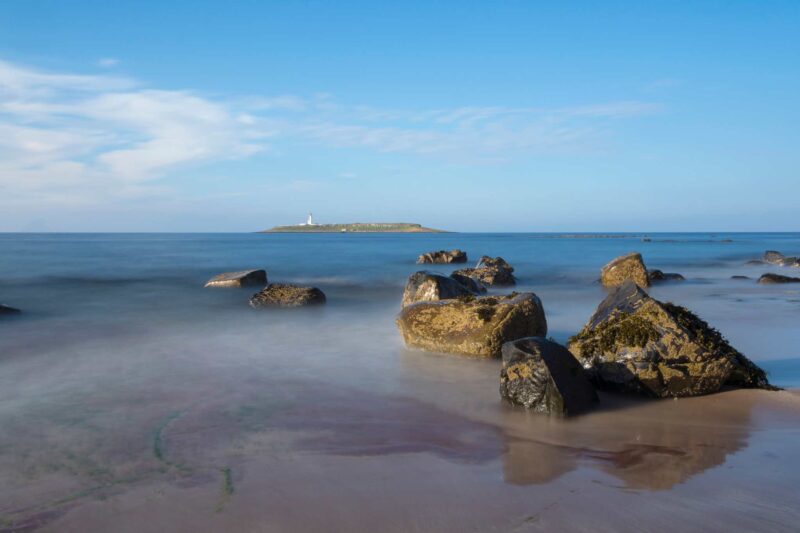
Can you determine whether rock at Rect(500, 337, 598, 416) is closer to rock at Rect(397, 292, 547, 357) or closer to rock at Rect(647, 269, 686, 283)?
rock at Rect(397, 292, 547, 357)

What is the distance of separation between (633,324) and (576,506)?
11.6 feet

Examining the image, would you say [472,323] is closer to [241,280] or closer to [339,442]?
[339,442]

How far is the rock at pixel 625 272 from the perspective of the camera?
2112 centimetres

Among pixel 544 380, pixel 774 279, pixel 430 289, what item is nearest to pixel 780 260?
pixel 774 279

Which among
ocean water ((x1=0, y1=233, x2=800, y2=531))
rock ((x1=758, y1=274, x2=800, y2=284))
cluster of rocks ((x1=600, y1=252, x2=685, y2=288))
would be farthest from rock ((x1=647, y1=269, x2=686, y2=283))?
ocean water ((x1=0, y1=233, x2=800, y2=531))

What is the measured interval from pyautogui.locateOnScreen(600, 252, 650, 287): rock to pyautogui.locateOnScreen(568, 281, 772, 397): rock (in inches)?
567

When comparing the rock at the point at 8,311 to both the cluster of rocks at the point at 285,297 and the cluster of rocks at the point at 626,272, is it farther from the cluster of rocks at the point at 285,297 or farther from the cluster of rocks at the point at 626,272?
the cluster of rocks at the point at 626,272

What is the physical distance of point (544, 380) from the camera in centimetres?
602

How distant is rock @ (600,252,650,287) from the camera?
21125mm

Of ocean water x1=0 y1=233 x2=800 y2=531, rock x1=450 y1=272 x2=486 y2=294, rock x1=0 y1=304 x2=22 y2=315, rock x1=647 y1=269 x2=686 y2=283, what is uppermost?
rock x1=450 y1=272 x2=486 y2=294

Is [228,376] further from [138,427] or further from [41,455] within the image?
[41,455]

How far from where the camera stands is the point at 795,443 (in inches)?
207

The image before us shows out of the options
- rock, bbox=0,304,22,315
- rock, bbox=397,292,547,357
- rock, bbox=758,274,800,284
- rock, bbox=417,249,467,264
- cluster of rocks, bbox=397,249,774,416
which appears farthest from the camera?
rock, bbox=417,249,467,264

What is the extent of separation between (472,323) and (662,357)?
291 cm
